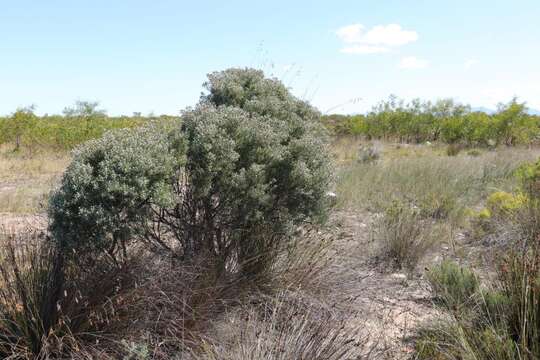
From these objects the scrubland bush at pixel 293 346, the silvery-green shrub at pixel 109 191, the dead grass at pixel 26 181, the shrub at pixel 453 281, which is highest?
the silvery-green shrub at pixel 109 191

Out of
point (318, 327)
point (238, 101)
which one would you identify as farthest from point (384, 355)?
point (238, 101)

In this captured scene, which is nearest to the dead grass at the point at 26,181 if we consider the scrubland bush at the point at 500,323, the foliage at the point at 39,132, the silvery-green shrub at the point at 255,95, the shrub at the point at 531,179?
the foliage at the point at 39,132

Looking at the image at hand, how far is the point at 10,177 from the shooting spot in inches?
521

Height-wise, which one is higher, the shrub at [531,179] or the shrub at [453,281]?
the shrub at [531,179]

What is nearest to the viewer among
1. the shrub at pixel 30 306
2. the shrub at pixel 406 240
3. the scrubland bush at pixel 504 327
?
the scrubland bush at pixel 504 327

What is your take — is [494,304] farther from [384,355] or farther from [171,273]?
[171,273]

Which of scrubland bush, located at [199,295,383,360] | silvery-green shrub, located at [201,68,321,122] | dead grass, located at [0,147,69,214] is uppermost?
silvery-green shrub, located at [201,68,321,122]

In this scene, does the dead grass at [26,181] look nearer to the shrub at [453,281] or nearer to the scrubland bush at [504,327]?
the shrub at [453,281]

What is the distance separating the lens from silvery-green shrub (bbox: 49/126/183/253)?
9.86ft

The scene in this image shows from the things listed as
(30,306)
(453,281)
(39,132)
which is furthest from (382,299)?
(39,132)

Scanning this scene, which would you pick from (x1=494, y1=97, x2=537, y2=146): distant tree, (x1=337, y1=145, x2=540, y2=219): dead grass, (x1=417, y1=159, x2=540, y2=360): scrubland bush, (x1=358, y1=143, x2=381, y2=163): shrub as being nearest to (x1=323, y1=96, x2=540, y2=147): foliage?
(x1=494, y1=97, x2=537, y2=146): distant tree

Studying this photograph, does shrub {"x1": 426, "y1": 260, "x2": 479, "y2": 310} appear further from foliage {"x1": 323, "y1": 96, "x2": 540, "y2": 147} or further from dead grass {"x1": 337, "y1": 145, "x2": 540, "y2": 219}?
foliage {"x1": 323, "y1": 96, "x2": 540, "y2": 147}

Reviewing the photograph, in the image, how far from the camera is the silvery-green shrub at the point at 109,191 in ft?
9.86

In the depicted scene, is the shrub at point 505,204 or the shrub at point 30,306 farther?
the shrub at point 505,204
